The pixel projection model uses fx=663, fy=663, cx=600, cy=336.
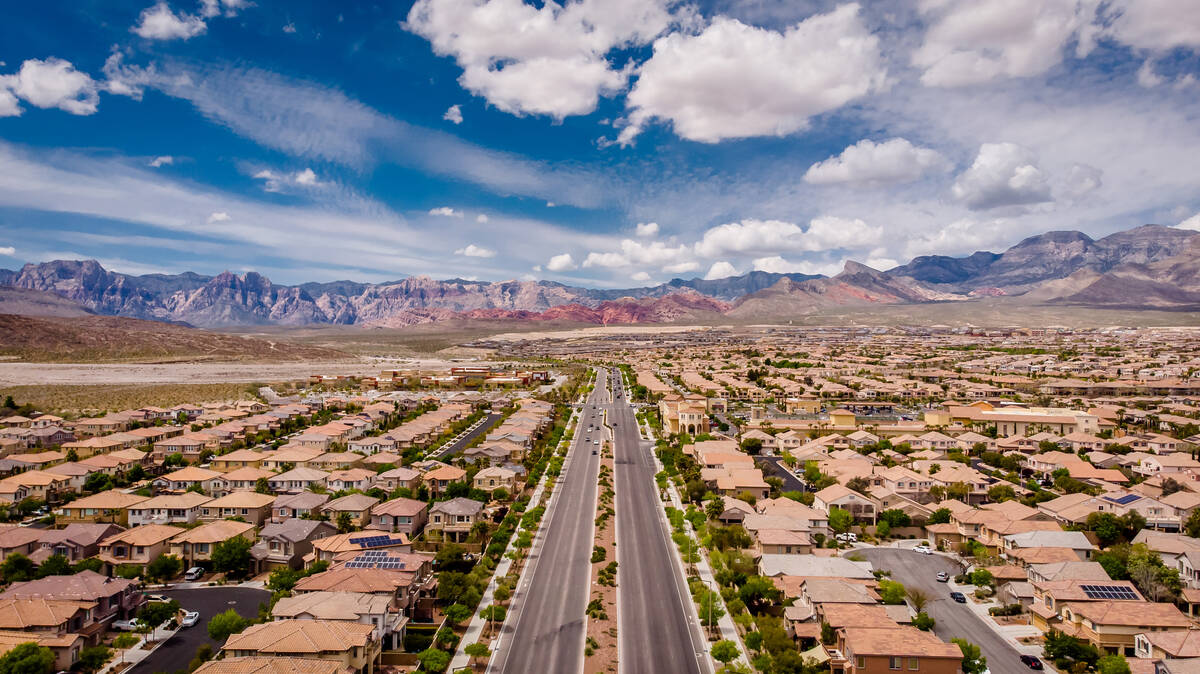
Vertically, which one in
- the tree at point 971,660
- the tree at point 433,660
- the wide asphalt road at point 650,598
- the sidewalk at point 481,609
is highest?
the tree at point 971,660

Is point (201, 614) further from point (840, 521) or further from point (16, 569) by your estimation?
point (840, 521)

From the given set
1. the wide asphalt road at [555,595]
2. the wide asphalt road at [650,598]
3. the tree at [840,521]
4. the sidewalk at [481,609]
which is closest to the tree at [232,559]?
the sidewalk at [481,609]

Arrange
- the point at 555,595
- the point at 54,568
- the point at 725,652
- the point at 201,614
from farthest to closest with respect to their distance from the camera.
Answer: the point at 555,595 → the point at 54,568 → the point at 201,614 → the point at 725,652

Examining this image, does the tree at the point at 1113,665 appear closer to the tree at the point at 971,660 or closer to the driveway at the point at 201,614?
the tree at the point at 971,660

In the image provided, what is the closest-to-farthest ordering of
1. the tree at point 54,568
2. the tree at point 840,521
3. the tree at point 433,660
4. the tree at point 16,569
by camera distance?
1. the tree at point 433,660
2. the tree at point 16,569
3. the tree at point 54,568
4. the tree at point 840,521

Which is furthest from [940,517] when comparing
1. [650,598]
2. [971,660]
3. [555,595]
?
[555,595]

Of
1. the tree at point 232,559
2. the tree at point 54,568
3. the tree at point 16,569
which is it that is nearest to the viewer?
the tree at point 16,569
